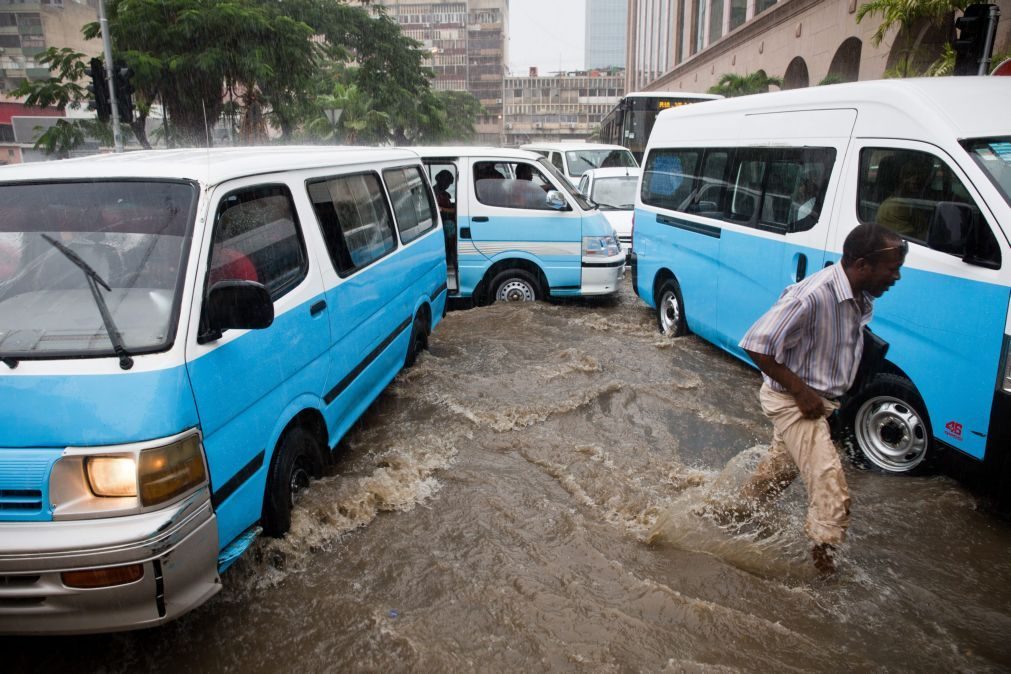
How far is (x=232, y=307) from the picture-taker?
2.88 metres

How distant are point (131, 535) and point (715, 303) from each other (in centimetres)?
562

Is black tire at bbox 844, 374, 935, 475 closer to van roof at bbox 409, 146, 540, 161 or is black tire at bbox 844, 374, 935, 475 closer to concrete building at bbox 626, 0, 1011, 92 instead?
van roof at bbox 409, 146, 540, 161

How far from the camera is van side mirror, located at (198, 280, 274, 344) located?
2865 mm

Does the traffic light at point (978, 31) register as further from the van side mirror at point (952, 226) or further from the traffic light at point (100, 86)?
the traffic light at point (100, 86)

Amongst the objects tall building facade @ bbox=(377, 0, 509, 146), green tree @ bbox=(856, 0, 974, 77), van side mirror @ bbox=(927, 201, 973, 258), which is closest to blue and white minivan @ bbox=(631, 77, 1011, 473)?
van side mirror @ bbox=(927, 201, 973, 258)

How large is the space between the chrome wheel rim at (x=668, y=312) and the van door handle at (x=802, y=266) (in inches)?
97.6

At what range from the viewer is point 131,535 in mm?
2490

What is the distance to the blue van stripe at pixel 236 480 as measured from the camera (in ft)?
9.49

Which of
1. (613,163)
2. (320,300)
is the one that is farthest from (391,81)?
(320,300)

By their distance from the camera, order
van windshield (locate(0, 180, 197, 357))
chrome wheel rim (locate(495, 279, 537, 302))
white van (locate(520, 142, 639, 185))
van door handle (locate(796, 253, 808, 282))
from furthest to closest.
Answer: white van (locate(520, 142, 639, 185)), chrome wheel rim (locate(495, 279, 537, 302)), van door handle (locate(796, 253, 808, 282)), van windshield (locate(0, 180, 197, 357))

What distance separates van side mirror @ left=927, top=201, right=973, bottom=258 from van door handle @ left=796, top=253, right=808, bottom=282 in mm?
1410

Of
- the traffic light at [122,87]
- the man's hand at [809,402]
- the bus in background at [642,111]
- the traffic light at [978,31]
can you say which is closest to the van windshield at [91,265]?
the man's hand at [809,402]

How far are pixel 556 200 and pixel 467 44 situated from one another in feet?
458

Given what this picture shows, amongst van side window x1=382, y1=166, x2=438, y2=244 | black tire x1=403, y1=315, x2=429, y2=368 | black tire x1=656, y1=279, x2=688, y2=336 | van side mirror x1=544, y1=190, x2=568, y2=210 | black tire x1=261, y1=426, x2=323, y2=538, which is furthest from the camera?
van side mirror x1=544, y1=190, x2=568, y2=210
